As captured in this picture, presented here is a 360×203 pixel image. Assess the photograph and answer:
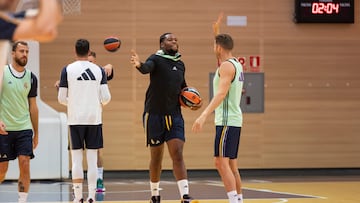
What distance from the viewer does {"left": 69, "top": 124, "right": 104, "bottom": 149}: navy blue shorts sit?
1042 centimetres

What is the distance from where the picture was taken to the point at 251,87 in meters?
18.1

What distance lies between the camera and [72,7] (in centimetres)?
1725

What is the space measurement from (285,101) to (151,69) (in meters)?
7.93

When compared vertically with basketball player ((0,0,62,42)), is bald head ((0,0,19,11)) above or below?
above

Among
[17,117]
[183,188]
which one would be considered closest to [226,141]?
[183,188]

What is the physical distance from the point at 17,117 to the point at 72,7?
771 cm

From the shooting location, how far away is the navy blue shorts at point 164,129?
10734 mm

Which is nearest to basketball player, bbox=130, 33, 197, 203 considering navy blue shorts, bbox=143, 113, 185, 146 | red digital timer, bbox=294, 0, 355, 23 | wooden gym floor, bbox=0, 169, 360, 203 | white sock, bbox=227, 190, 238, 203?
navy blue shorts, bbox=143, 113, 185, 146

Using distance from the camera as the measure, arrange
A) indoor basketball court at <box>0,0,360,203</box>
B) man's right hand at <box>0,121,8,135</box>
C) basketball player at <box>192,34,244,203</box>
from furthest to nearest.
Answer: indoor basketball court at <box>0,0,360,203</box>
basketball player at <box>192,34,244,203</box>
man's right hand at <box>0,121,8,135</box>

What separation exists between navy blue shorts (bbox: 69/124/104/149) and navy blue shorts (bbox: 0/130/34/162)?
2.29ft

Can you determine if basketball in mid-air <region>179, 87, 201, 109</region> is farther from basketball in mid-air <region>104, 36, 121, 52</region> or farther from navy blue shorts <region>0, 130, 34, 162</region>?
navy blue shorts <region>0, 130, 34, 162</region>

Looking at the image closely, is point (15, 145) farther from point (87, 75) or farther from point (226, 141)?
point (226, 141)

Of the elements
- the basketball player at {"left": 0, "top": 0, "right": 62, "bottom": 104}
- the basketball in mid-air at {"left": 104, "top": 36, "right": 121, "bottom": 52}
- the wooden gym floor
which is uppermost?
the basketball in mid-air at {"left": 104, "top": 36, "right": 121, "bottom": 52}

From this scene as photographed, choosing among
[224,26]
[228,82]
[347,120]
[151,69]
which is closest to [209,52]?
[224,26]
